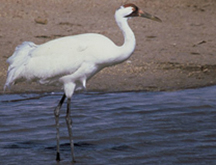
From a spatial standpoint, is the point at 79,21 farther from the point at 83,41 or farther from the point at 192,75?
the point at 83,41

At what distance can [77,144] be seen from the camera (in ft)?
20.4

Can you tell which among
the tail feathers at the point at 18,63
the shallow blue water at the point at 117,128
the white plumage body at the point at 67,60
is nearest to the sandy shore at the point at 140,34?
the shallow blue water at the point at 117,128

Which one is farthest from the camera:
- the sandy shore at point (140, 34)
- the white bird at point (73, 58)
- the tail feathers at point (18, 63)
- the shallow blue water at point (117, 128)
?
the sandy shore at point (140, 34)

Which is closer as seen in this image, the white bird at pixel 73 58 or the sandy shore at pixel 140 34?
the white bird at pixel 73 58

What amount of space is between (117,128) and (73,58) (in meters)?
1.29

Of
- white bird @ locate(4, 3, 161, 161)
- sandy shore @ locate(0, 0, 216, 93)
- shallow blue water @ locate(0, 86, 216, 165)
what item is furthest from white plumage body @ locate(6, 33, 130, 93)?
sandy shore @ locate(0, 0, 216, 93)

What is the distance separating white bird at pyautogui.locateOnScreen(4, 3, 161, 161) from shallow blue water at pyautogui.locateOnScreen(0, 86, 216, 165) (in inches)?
13.4

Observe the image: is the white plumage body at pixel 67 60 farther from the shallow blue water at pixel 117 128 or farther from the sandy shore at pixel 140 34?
the sandy shore at pixel 140 34

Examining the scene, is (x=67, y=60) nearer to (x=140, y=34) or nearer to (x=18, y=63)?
(x=18, y=63)

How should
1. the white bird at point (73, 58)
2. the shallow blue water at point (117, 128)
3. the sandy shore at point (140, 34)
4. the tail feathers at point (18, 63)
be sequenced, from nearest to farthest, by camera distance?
the white bird at point (73, 58) → the shallow blue water at point (117, 128) → the tail feathers at point (18, 63) → the sandy shore at point (140, 34)

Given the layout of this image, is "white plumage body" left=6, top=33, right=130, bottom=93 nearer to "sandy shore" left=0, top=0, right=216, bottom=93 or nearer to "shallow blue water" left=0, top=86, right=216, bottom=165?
"shallow blue water" left=0, top=86, right=216, bottom=165

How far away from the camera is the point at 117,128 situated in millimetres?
6602

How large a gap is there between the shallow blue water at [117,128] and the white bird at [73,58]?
0.34 meters

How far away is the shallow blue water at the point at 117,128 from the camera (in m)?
5.80
